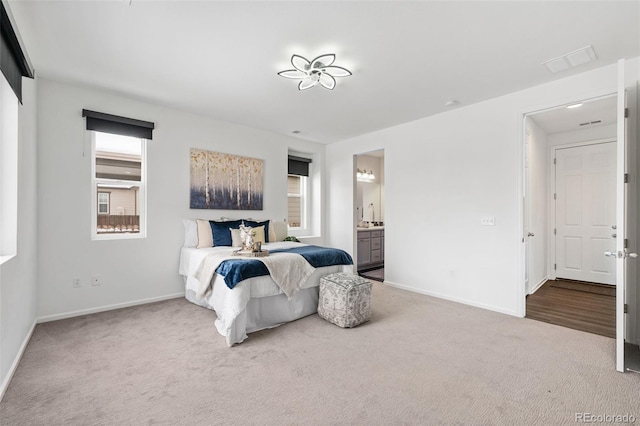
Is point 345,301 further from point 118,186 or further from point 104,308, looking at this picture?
point 118,186

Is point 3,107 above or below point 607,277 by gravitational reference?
above

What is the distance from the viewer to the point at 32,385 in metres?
Result: 2.02

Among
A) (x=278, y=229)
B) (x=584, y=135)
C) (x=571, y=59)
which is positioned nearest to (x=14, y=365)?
(x=278, y=229)

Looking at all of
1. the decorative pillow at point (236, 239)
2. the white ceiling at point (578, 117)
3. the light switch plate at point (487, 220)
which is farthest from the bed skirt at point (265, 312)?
the white ceiling at point (578, 117)

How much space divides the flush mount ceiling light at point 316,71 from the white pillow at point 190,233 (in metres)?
2.43

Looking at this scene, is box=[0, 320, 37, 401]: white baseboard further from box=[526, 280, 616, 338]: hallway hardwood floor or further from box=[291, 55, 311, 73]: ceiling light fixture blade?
box=[526, 280, 616, 338]: hallway hardwood floor

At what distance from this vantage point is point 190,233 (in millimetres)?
4137

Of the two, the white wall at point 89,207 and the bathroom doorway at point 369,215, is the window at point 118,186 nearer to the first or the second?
the white wall at point 89,207

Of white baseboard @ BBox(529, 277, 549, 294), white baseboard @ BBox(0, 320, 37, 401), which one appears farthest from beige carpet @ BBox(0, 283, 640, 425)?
white baseboard @ BBox(529, 277, 549, 294)

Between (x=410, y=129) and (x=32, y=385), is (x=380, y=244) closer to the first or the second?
(x=410, y=129)

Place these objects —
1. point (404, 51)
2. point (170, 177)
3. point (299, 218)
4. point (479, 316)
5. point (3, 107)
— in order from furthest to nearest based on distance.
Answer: point (299, 218) < point (170, 177) < point (479, 316) < point (404, 51) < point (3, 107)

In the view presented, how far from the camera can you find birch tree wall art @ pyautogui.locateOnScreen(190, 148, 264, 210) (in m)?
4.35

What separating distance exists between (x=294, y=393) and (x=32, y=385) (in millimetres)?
1795

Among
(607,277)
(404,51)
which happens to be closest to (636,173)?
(404,51)
